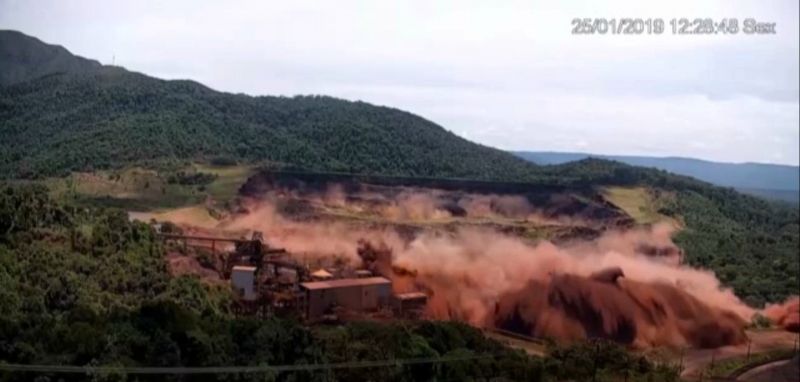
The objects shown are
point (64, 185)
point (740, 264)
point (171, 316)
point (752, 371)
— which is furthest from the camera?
point (740, 264)

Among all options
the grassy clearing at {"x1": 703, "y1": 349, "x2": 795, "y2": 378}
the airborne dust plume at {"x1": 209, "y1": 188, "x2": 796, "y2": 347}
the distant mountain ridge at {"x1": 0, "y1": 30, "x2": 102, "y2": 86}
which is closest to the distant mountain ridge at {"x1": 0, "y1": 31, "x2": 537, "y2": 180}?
the distant mountain ridge at {"x1": 0, "y1": 30, "x2": 102, "y2": 86}

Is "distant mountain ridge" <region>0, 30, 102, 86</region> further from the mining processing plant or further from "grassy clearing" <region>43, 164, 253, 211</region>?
the mining processing plant

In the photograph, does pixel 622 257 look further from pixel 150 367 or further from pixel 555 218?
pixel 150 367

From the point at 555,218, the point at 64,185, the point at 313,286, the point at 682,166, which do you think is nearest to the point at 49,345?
the point at 64,185

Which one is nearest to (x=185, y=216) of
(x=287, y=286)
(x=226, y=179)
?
(x=226, y=179)

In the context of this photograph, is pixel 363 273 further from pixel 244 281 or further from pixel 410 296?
pixel 244 281

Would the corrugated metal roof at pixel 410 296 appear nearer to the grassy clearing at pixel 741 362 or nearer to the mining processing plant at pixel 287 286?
the mining processing plant at pixel 287 286

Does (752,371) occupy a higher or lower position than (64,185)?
lower

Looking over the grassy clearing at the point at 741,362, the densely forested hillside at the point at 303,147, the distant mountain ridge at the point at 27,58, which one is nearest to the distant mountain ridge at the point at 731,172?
the densely forested hillside at the point at 303,147
